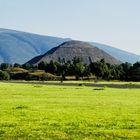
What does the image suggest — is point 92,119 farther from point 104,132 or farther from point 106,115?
point 104,132

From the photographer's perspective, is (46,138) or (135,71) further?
(135,71)

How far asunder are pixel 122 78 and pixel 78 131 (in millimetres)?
176892

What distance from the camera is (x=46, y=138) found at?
18703mm

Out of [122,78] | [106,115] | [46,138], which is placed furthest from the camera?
[122,78]

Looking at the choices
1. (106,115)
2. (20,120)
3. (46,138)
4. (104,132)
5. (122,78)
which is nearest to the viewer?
(46,138)

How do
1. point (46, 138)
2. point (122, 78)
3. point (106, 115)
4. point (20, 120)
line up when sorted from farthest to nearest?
point (122, 78)
point (106, 115)
point (20, 120)
point (46, 138)

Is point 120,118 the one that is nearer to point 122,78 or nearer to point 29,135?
point 29,135

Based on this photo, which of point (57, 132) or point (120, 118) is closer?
point (57, 132)

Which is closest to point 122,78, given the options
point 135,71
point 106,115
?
point 135,71

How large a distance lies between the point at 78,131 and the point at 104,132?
1.16 metres

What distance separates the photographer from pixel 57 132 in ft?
66.7

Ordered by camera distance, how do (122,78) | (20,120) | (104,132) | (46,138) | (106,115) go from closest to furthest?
(46,138) → (104,132) → (20,120) → (106,115) → (122,78)

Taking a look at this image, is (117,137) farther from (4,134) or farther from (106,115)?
(106,115)

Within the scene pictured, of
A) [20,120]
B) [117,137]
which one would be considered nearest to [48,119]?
[20,120]
